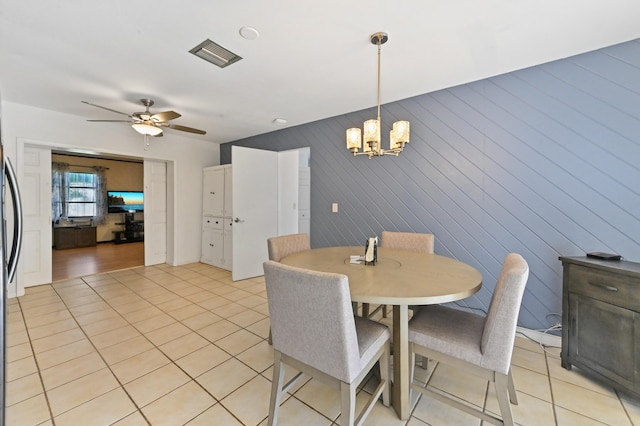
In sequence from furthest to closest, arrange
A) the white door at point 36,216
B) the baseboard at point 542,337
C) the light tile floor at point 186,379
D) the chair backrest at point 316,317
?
1. the white door at point 36,216
2. the baseboard at point 542,337
3. the light tile floor at point 186,379
4. the chair backrest at point 316,317

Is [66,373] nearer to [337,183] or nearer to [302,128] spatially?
[337,183]

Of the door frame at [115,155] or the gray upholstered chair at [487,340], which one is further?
the door frame at [115,155]

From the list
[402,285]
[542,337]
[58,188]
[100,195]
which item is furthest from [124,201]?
[542,337]

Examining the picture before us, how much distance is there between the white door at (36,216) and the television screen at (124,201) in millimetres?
4258

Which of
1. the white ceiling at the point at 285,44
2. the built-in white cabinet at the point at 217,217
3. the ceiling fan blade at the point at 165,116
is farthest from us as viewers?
the built-in white cabinet at the point at 217,217

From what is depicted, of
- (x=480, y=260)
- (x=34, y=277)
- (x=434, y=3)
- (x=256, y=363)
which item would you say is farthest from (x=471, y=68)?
(x=34, y=277)

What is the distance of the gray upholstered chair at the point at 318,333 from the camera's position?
1154 millimetres

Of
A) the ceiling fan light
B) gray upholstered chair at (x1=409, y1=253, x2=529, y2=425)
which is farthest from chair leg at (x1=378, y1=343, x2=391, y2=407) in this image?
the ceiling fan light

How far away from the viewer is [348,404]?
Answer: 119 centimetres

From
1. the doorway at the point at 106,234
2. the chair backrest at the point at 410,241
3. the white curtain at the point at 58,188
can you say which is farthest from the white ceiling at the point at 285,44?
the white curtain at the point at 58,188

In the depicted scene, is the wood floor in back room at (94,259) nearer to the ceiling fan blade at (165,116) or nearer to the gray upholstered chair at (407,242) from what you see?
the ceiling fan blade at (165,116)

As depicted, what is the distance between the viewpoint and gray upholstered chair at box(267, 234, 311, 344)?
2.28m

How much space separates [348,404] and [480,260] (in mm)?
2106

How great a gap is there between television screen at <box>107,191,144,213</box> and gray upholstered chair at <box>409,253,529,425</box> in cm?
885
